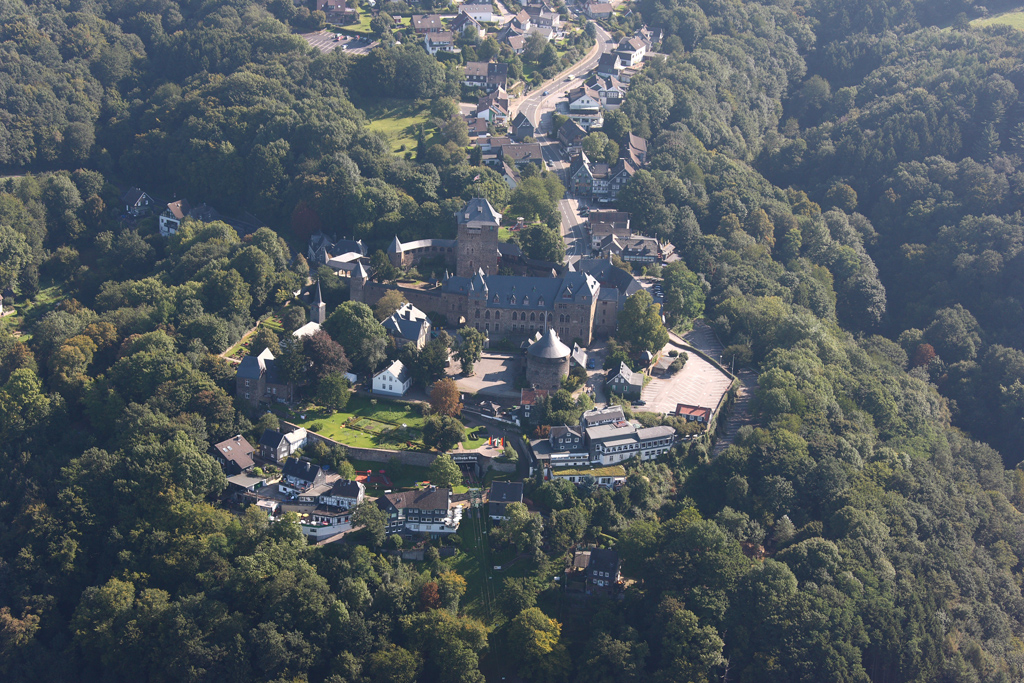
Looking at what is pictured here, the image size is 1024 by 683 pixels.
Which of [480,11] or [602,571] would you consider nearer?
[602,571]

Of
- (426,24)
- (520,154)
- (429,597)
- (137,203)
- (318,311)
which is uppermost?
(426,24)

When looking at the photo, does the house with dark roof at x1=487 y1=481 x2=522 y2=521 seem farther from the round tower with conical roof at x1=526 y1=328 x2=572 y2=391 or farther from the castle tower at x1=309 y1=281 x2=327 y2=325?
the castle tower at x1=309 y1=281 x2=327 y2=325

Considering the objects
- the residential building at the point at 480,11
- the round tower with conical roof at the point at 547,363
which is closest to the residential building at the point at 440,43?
the residential building at the point at 480,11

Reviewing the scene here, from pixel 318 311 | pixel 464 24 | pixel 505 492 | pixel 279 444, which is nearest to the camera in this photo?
pixel 505 492

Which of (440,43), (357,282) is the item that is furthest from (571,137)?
(357,282)

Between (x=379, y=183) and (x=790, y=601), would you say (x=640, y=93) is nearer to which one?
(x=379, y=183)

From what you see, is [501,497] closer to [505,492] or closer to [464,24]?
[505,492]

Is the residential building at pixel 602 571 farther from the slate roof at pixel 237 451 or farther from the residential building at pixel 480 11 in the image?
the residential building at pixel 480 11
